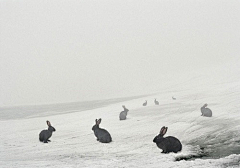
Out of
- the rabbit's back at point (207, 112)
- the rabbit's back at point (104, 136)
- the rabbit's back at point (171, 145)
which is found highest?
the rabbit's back at point (207, 112)

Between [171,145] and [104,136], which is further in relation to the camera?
[104,136]

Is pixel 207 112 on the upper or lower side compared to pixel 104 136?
upper

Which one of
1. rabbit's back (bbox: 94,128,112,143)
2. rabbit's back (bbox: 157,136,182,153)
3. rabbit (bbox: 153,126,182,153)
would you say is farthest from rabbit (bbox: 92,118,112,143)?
rabbit's back (bbox: 157,136,182,153)

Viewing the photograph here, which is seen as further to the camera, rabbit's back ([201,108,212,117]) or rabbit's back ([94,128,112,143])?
rabbit's back ([201,108,212,117])

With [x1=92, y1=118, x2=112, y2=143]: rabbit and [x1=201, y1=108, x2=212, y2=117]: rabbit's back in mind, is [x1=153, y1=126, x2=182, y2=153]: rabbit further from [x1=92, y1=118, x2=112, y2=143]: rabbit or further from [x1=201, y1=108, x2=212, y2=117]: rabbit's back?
[x1=201, y1=108, x2=212, y2=117]: rabbit's back

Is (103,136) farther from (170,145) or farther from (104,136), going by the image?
(170,145)

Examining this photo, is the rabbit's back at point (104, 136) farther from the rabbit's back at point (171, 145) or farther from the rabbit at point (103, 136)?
the rabbit's back at point (171, 145)

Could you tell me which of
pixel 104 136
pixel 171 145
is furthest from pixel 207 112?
pixel 171 145

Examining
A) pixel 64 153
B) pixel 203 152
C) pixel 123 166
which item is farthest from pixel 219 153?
pixel 64 153

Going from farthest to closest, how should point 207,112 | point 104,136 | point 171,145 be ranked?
point 207,112 → point 104,136 → point 171,145

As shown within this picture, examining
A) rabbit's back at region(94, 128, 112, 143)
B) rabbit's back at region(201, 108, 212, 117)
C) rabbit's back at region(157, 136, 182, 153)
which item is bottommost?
rabbit's back at region(157, 136, 182, 153)

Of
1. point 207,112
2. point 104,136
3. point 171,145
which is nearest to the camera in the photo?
point 171,145

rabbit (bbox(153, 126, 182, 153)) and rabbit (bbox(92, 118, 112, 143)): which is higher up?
rabbit (bbox(92, 118, 112, 143))

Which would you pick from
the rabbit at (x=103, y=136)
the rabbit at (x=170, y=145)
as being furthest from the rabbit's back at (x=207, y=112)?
the rabbit at (x=170, y=145)
